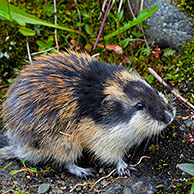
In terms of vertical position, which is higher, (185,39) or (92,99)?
(185,39)

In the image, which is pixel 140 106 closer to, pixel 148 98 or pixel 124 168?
pixel 148 98

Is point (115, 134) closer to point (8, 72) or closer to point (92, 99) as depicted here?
point (92, 99)

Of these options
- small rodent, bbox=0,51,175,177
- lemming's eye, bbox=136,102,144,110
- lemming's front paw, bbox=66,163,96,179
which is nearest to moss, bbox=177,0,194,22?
small rodent, bbox=0,51,175,177

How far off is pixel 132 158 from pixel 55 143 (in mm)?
1245

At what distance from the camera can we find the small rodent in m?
4.34

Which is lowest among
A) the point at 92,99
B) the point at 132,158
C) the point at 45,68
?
the point at 132,158

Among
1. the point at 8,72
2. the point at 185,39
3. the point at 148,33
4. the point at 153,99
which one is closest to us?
the point at 153,99

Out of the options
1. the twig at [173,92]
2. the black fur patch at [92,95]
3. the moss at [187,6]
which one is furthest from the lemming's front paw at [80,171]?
the moss at [187,6]

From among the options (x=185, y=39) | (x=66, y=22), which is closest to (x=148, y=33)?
(x=185, y=39)

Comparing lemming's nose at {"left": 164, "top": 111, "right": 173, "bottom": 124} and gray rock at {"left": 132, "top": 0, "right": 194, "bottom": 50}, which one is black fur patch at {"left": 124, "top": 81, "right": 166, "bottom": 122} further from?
gray rock at {"left": 132, "top": 0, "right": 194, "bottom": 50}

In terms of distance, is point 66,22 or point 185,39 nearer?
point 185,39

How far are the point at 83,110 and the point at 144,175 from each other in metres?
1.29

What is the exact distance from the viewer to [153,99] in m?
4.30

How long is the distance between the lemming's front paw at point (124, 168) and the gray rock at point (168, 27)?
8.48 ft
